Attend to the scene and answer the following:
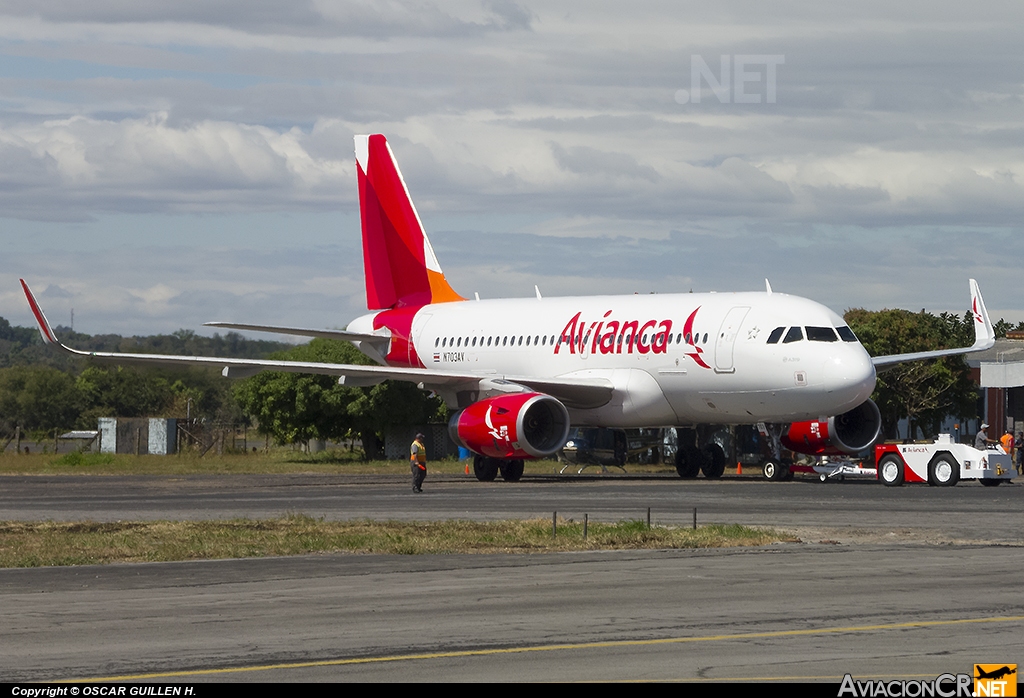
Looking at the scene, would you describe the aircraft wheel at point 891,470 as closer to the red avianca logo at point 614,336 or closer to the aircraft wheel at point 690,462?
the red avianca logo at point 614,336

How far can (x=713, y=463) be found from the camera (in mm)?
40875

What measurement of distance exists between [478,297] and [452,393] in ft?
20.8

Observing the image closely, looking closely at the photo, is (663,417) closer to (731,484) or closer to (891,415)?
(731,484)

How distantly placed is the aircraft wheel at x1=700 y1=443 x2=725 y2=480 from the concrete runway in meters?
17.1

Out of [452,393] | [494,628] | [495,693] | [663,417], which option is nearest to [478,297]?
[452,393]

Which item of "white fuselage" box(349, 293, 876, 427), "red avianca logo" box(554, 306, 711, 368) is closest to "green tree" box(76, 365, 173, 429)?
"white fuselage" box(349, 293, 876, 427)

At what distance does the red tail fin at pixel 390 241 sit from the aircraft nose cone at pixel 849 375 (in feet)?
55.2

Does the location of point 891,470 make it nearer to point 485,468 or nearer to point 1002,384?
point 485,468

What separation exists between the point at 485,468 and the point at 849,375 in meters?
10.6

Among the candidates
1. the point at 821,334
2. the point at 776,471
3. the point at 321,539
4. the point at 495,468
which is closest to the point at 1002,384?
the point at 776,471

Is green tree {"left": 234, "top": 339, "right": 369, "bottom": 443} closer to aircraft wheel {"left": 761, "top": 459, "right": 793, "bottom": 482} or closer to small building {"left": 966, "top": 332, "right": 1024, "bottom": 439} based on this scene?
aircraft wheel {"left": 761, "top": 459, "right": 793, "bottom": 482}

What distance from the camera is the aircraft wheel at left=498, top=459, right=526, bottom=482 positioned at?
131 feet

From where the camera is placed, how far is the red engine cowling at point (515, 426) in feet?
119

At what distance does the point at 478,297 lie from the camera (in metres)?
47.6
